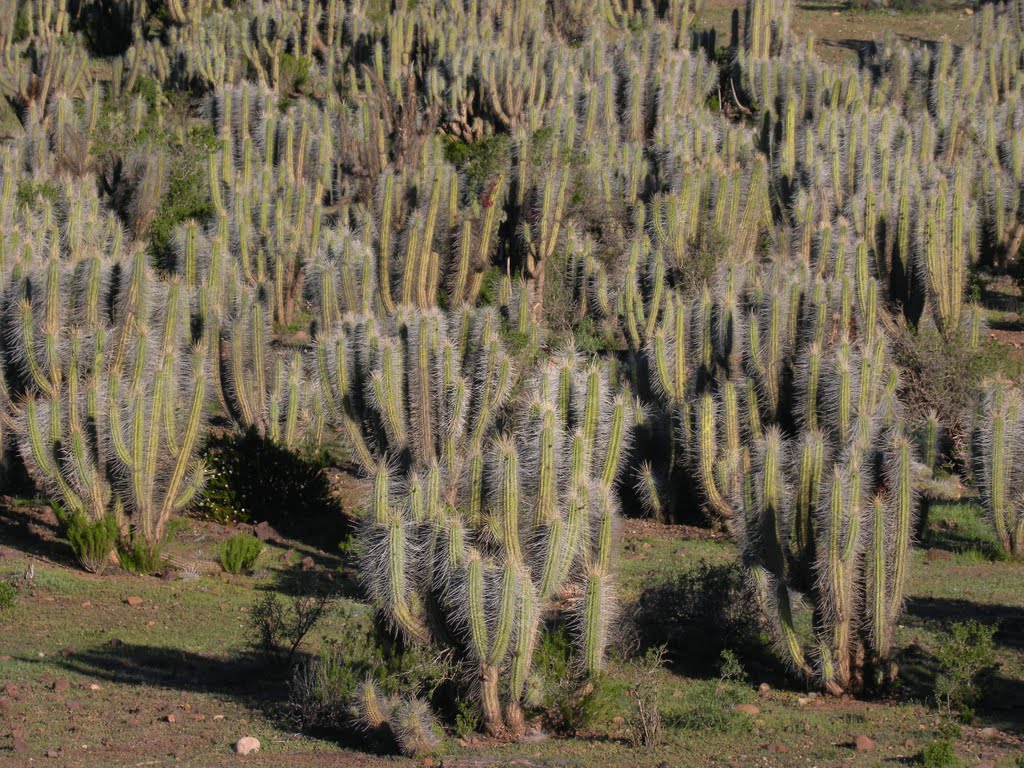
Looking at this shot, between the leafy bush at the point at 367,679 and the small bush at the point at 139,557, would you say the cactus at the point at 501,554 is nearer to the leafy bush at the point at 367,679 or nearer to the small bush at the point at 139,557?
the leafy bush at the point at 367,679

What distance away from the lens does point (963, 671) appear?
919 centimetres

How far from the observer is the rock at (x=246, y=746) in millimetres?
8484

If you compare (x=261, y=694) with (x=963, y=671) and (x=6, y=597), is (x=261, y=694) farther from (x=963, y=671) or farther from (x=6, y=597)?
(x=963, y=671)

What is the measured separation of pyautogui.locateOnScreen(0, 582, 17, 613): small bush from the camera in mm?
11258

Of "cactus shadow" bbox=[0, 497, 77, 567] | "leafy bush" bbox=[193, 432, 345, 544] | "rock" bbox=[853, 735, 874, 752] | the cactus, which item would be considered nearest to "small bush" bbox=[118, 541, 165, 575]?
"cactus shadow" bbox=[0, 497, 77, 567]

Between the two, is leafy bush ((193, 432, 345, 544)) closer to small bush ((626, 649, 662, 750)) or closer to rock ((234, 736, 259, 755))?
small bush ((626, 649, 662, 750))

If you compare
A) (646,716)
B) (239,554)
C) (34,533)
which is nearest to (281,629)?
(239,554)

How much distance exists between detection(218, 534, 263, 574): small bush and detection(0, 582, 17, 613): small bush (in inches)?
96.6

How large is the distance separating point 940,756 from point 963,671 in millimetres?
1338

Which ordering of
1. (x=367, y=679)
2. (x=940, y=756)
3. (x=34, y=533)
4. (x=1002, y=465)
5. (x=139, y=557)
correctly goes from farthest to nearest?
(x=34, y=533), (x=139, y=557), (x=1002, y=465), (x=367, y=679), (x=940, y=756)

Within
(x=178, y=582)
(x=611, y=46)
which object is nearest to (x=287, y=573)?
(x=178, y=582)

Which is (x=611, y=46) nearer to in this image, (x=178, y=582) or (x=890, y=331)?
(x=890, y=331)

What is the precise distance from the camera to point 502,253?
22469mm

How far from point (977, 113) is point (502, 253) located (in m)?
9.93
